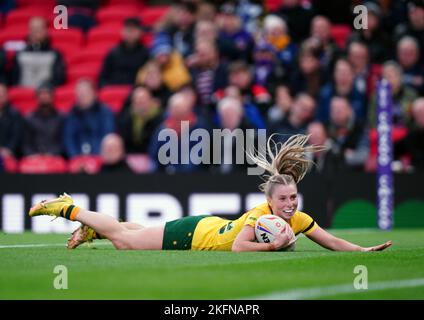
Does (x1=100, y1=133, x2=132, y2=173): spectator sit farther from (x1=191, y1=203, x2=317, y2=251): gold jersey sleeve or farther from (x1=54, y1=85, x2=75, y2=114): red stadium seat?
(x1=191, y1=203, x2=317, y2=251): gold jersey sleeve

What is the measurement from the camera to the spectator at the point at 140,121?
18234 mm

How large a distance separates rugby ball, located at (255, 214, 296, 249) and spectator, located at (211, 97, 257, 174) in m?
Answer: 6.82

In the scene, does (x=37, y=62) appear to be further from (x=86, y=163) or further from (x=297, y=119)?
(x=297, y=119)

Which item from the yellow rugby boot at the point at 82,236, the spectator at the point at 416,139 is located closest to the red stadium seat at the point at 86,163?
the spectator at the point at 416,139

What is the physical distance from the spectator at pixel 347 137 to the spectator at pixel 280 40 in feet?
6.01

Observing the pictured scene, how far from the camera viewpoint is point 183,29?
65.9 ft

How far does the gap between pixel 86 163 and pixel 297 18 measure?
16.3 ft

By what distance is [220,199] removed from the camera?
16938 millimetres

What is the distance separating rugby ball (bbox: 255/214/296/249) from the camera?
32.1ft

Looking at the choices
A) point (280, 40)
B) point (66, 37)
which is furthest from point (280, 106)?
point (66, 37)
